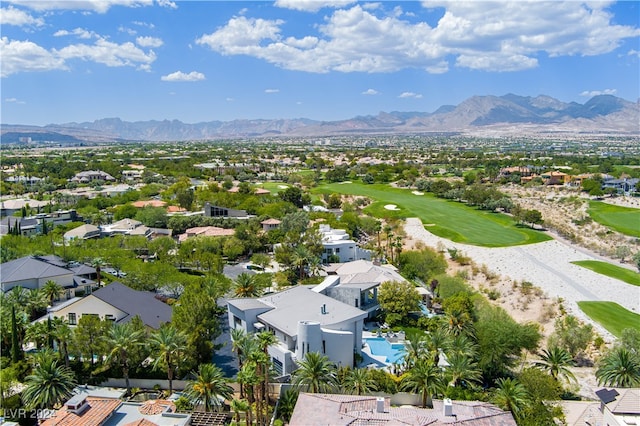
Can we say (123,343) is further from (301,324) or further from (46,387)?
(301,324)

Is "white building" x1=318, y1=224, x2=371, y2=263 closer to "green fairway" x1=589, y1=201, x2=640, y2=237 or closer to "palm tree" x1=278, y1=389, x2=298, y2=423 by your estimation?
"palm tree" x1=278, y1=389, x2=298, y2=423

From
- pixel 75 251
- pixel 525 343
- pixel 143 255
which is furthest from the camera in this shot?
pixel 143 255

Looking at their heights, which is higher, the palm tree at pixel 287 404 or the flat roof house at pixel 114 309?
the flat roof house at pixel 114 309

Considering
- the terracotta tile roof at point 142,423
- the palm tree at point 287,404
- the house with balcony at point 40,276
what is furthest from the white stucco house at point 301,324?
the house with balcony at point 40,276

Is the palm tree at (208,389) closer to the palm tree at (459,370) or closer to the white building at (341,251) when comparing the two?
the palm tree at (459,370)

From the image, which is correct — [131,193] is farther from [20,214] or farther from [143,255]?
[143,255]

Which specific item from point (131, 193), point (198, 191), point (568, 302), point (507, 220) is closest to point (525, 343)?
point (568, 302)

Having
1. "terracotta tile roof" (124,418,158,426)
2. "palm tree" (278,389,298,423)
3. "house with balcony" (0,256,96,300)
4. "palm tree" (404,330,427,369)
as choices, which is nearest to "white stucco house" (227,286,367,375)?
"palm tree" (278,389,298,423)
